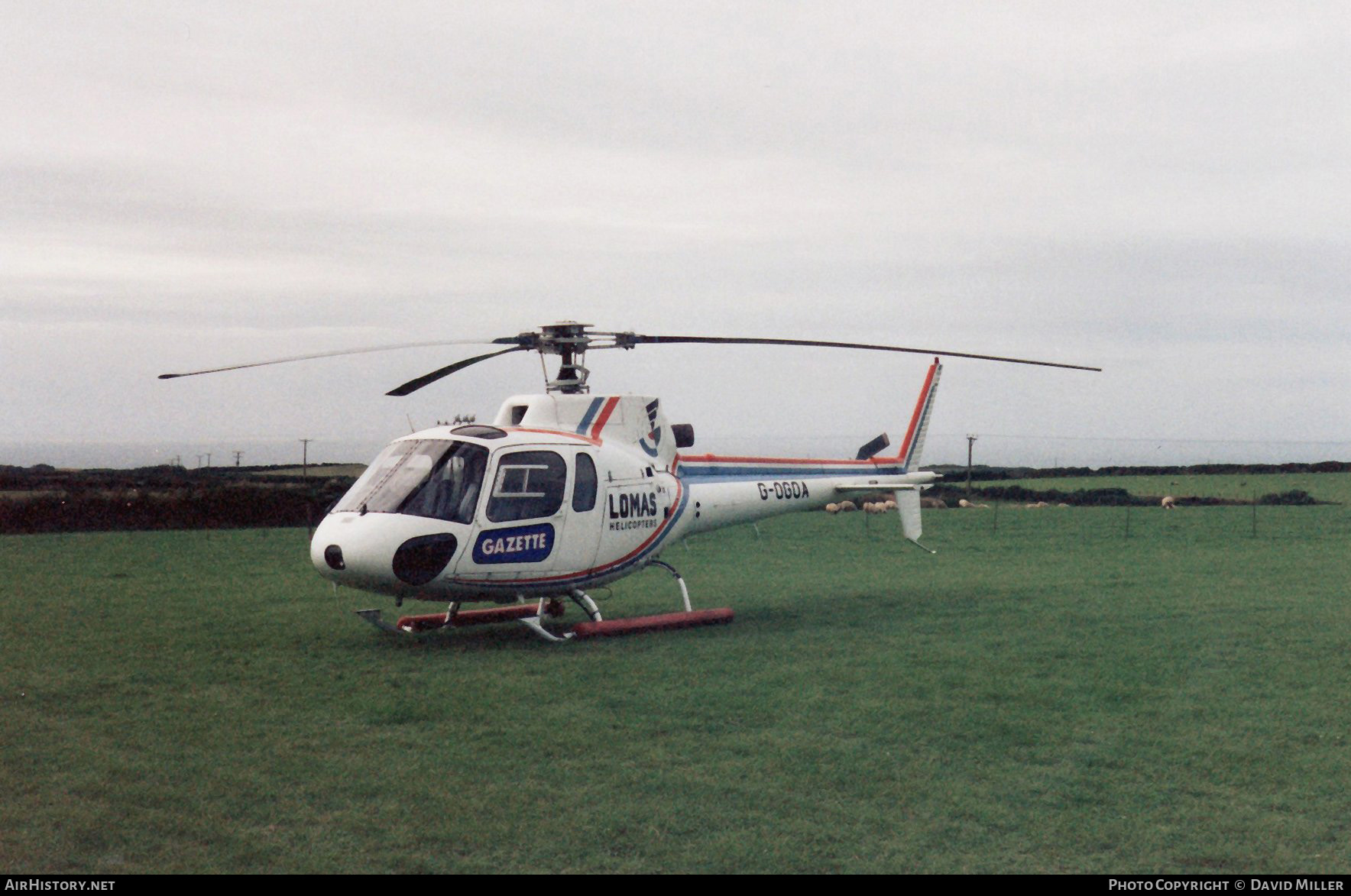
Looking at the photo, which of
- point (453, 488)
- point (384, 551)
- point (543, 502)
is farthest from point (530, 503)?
point (384, 551)

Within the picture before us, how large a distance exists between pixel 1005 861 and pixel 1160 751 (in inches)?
92.1

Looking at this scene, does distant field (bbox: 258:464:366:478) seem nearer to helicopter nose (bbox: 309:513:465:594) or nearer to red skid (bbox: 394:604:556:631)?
red skid (bbox: 394:604:556:631)

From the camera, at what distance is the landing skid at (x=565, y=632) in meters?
10.9

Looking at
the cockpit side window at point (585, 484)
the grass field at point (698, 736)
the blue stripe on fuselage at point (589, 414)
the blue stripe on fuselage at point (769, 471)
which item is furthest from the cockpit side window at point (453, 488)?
the blue stripe on fuselage at point (769, 471)

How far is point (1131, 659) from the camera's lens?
9.79 metres

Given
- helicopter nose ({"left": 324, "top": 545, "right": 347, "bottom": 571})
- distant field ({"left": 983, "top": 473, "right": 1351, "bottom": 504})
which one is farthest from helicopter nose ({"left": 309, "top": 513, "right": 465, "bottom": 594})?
distant field ({"left": 983, "top": 473, "right": 1351, "bottom": 504})

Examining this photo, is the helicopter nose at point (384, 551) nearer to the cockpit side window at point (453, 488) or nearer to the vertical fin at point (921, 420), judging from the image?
the cockpit side window at point (453, 488)

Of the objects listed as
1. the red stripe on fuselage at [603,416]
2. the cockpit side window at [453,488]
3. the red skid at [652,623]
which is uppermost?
the red stripe on fuselage at [603,416]

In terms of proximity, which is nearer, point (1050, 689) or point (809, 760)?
point (809, 760)

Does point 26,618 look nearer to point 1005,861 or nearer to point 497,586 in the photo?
point 497,586

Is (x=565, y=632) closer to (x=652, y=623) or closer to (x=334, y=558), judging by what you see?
(x=652, y=623)

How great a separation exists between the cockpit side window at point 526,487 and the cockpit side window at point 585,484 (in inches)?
6.7

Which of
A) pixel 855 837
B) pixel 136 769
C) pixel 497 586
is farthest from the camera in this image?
pixel 497 586

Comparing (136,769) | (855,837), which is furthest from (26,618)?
(855,837)
